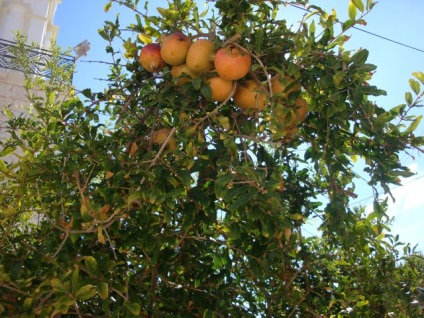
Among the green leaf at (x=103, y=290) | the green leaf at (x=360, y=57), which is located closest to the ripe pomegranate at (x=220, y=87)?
the green leaf at (x=360, y=57)

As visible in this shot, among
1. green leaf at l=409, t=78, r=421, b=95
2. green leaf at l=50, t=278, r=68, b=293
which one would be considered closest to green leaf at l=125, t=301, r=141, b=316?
green leaf at l=50, t=278, r=68, b=293

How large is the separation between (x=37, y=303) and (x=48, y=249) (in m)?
0.17

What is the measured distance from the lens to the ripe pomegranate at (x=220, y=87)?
1.27 metres

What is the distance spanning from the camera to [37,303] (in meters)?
1.24

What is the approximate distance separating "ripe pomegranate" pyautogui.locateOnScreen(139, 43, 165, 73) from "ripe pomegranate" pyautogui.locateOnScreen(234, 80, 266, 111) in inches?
9.8

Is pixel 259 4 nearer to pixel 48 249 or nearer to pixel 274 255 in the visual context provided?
pixel 274 255

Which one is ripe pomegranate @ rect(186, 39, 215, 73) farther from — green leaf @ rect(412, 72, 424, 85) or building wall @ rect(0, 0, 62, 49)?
building wall @ rect(0, 0, 62, 49)

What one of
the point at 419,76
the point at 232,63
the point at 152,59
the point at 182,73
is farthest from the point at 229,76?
the point at 419,76

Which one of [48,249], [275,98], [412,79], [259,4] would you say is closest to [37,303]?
[48,249]

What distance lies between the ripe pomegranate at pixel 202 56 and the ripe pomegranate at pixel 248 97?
100 mm

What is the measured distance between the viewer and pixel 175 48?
1.35 metres

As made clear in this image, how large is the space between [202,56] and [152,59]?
6.9 inches

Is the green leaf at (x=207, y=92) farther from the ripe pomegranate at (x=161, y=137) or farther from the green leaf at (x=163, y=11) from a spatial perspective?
the green leaf at (x=163, y=11)

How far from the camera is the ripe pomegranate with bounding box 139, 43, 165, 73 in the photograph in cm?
141
